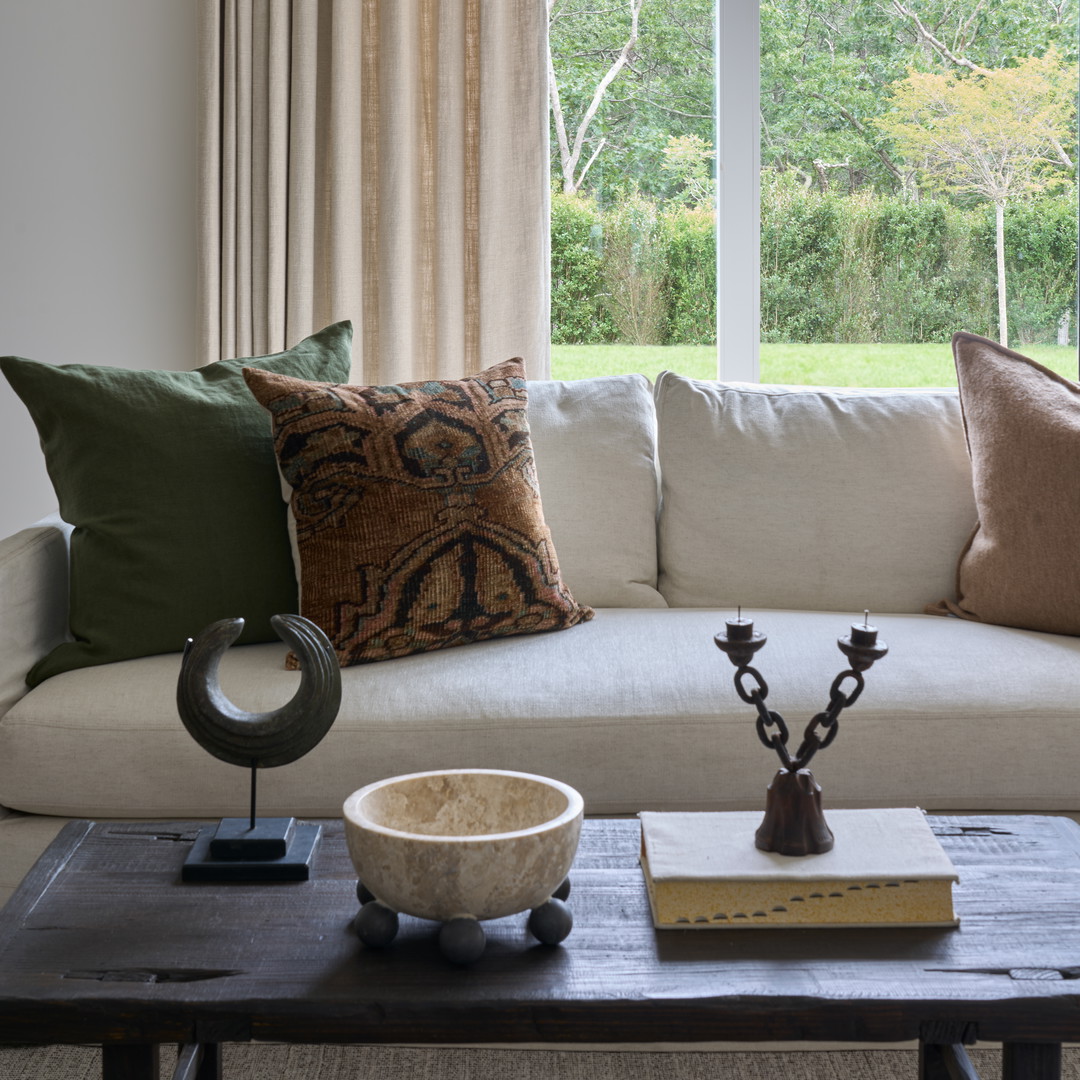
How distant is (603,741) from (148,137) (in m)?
2.35

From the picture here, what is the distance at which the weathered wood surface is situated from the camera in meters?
0.93

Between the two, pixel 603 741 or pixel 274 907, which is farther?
pixel 603 741

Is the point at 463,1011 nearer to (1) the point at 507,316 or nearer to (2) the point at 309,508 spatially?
(2) the point at 309,508

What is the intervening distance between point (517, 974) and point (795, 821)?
0.96 ft

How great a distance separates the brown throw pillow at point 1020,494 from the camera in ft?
6.56

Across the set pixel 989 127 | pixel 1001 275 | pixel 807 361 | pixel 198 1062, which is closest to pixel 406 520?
pixel 198 1062

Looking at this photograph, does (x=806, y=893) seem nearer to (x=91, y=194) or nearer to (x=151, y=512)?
(x=151, y=512)

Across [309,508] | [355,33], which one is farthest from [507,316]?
[309,508]

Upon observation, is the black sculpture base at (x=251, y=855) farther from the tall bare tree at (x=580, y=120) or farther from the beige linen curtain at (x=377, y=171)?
the tall bare tree at (x=580, y=120)

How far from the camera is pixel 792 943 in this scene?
102 centimetres

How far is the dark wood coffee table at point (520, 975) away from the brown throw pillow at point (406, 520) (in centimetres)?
75

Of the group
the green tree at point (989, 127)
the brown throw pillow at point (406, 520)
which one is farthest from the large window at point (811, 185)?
the brown throw pillow at point (406, 520)

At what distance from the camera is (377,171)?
3.13 m

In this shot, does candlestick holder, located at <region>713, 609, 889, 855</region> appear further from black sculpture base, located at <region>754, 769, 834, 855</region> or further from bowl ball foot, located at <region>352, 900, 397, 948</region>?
bowl ball foot, located at <region>352, 900, 397, 948</region>
